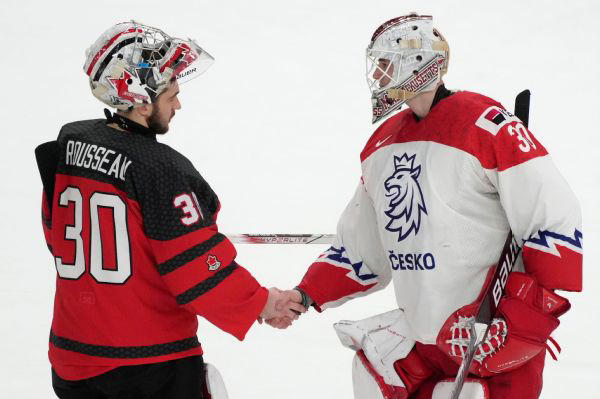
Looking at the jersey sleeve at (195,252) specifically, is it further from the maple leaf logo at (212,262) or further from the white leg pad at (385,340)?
the white leg pad at (385,340)

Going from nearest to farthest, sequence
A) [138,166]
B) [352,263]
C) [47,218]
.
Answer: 1. [138,166]
2. [47,218]
3. [352,263]

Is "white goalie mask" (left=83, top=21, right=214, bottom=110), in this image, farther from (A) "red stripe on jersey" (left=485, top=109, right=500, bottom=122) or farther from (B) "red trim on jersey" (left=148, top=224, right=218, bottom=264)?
(A) "red stripe on jersey" (left=485, top=109, right=500, bottom=122)

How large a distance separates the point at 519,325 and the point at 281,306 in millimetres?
657

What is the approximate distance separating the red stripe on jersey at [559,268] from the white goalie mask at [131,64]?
92 cm

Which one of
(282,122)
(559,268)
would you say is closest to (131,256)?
(559,268)

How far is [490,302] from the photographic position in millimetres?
1900

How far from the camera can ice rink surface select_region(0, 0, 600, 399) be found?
10.7ft

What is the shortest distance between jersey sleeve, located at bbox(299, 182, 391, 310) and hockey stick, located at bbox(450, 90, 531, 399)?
400 millimetres

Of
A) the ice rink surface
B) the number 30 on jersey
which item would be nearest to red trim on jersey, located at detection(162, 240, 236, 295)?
the number 30 on jersey

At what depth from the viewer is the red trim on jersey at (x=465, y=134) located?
1832mm

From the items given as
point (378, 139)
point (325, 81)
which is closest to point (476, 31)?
point (325, 81)

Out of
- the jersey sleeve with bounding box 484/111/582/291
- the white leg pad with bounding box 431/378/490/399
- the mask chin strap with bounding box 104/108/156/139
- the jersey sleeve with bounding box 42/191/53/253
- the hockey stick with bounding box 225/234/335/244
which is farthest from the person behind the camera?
the hockey stick with bounding box 225/234/335/244

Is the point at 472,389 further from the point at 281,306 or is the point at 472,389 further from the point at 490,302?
the point at 281,306

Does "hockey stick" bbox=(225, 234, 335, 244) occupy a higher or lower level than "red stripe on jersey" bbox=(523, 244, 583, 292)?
lower
